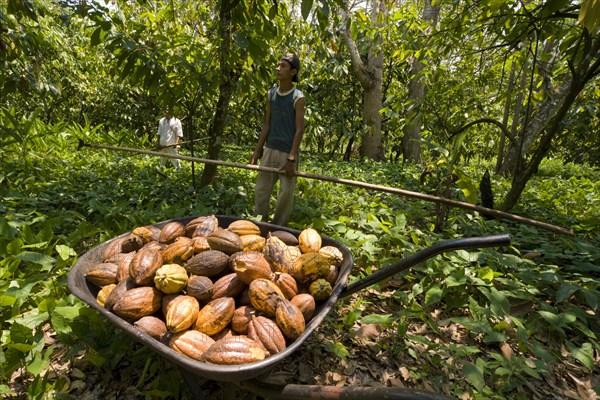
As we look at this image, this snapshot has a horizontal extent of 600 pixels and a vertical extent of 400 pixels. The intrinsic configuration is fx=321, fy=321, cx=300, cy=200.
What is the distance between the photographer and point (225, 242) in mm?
1718

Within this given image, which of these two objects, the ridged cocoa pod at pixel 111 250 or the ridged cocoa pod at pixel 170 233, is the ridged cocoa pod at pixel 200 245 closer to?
the ridged cocoa pod at pixel 170 233

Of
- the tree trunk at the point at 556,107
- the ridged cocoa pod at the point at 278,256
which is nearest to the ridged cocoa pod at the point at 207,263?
the ridged cocoa pod at the point at 278,256

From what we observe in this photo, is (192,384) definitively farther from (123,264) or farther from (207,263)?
(123,264)

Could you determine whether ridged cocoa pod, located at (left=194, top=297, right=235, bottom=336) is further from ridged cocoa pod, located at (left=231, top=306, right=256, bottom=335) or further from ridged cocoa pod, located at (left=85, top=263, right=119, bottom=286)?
ridged cocoa pod, located at (left=85, top=263, right=119, bottom=286)

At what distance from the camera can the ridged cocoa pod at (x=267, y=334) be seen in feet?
4.18

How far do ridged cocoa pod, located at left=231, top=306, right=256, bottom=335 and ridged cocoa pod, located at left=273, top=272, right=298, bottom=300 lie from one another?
0.19 metres

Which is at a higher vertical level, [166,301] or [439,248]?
[439,248]

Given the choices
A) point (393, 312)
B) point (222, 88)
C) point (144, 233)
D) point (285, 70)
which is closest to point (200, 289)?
point (144, 233)

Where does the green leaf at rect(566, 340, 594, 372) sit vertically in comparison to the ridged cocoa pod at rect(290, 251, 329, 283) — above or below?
below

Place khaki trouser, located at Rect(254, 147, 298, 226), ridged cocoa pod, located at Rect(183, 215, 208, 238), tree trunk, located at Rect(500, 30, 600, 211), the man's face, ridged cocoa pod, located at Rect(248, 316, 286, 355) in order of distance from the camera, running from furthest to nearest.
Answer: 1. khaki trouser, located at Rect(254, 147, 298, 226)
2. the man's face
3. tree trunk, located at Rect(500, 30, 600, 211)
4. ridged cocoa pod, located at Rect(183, 215, 208, 238)
5. ridged cocoa pod, located at Rect(248, 316, 286, 355)

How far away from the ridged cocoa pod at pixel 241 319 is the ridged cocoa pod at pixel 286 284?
188 millimetres

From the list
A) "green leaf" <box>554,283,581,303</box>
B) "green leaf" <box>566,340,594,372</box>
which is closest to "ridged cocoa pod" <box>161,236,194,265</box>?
"green leaf" <box>566,340,594,372</box>

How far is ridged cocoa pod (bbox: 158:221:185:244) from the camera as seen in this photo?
6.35ft

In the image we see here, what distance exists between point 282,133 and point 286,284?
2237 mm
